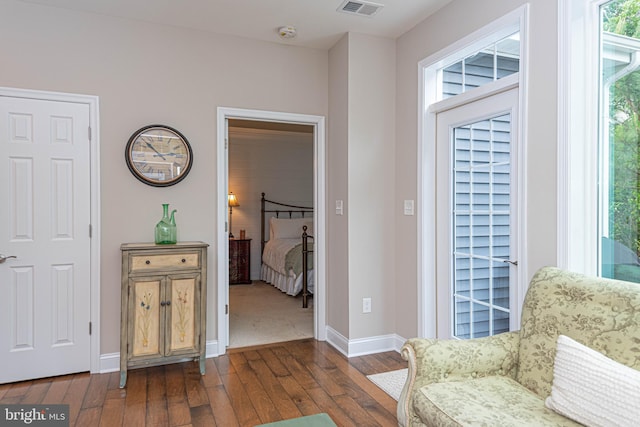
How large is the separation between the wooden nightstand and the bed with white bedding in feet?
1.02

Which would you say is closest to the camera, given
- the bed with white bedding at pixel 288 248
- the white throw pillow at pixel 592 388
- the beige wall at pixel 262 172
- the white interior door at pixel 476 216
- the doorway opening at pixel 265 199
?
the white throw pillow at pixel 592 388

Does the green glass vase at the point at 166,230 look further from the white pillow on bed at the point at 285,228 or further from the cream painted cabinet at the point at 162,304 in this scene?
the white pillow on bed at the point at 285,228

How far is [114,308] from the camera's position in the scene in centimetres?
318

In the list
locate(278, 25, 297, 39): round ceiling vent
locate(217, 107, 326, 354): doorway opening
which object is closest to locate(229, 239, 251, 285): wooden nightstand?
locate(217, 107, 326, 354): doorway opening

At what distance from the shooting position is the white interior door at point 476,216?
2645 mm

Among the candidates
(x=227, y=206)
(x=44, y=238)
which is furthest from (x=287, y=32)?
(x=44, y=238)

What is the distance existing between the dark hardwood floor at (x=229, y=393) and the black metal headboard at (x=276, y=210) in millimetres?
3831

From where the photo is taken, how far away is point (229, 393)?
275cm

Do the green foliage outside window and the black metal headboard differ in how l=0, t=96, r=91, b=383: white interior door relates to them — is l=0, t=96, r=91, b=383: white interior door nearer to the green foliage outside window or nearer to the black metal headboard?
the green foliage outside window

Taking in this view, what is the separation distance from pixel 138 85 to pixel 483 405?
10.6 ft

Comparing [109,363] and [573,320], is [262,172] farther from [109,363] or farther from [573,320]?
[573,320]

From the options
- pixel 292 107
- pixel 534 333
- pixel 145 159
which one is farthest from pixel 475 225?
pixel 145 159

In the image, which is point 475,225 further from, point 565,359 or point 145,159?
point 145,159

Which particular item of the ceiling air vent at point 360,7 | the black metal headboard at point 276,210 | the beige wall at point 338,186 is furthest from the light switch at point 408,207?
the black metal headboard at point 276,210
